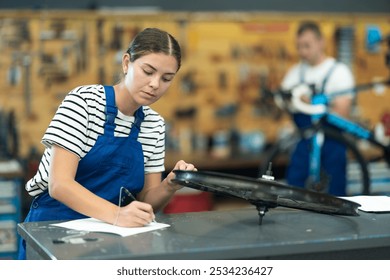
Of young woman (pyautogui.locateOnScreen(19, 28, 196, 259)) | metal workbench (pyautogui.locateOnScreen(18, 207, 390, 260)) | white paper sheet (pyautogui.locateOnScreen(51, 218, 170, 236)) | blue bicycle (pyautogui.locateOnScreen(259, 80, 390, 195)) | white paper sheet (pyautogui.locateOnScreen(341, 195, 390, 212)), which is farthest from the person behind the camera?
blue bicycle (pyautogui.locateOnScreen(259, 80, 390, 195))

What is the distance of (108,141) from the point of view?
250cm

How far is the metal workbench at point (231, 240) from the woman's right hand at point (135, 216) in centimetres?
7

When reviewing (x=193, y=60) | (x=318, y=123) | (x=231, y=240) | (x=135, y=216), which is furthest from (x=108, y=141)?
(x=193, y=60)

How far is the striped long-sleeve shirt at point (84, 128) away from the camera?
238 centimetres

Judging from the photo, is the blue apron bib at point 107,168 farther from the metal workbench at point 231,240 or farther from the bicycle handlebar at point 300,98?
the bicycle handlebar at point 300,98

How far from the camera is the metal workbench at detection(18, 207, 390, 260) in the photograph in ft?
6.15

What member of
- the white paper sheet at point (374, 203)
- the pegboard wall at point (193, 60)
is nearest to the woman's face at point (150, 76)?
the white paper sheet at point (374, 203)

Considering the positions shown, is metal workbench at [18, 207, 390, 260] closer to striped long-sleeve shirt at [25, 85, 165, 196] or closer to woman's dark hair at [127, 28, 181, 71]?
striped long-sleeve shirt at [25, 85, 165, 196]

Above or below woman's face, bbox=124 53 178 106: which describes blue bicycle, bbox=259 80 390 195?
below

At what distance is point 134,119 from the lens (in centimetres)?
256

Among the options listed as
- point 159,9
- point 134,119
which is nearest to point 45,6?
point 159,9

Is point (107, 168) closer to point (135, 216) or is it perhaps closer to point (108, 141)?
point (108, 141)

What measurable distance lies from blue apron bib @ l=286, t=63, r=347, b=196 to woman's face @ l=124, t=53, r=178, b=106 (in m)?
3.07

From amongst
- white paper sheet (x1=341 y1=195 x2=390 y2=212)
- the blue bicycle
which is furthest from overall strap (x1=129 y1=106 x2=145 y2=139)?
the blue bicycle
